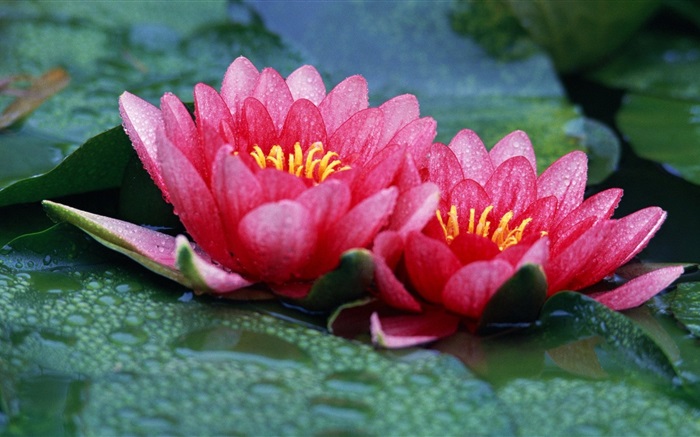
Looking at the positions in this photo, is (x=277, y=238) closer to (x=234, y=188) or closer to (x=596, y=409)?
(x=234, y=188)

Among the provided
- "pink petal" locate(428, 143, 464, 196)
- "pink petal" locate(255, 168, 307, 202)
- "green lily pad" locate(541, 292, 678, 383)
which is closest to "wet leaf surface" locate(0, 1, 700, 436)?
"green lily pad" locate(541, 292, 678, 383)

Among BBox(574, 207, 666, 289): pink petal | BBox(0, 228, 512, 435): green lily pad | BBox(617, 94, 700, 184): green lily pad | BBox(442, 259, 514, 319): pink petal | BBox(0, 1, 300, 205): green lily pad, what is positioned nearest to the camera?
BBox(0, 228, 512, 435): green lily pad

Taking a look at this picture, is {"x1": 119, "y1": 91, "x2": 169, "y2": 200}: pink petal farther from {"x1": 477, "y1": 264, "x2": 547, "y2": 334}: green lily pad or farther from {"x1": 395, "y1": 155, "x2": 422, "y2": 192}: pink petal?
{"x1": 477, "y1": 264, "x2": 547, "y2": 334}: green lily pad

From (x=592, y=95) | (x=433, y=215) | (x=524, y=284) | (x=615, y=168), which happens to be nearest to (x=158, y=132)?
(x=433, y=215)

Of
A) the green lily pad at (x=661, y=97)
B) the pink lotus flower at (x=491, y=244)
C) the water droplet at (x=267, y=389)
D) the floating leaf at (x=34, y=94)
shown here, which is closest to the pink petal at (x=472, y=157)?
the pink lotus flower at (x=491, y=244)

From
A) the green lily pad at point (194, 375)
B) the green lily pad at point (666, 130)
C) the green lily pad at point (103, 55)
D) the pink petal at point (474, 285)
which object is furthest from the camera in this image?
the green lily pad at point (666, 130)

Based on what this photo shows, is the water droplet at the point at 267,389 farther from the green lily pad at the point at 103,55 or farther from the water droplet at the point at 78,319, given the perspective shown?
the green lily pad at the point at 103,55
